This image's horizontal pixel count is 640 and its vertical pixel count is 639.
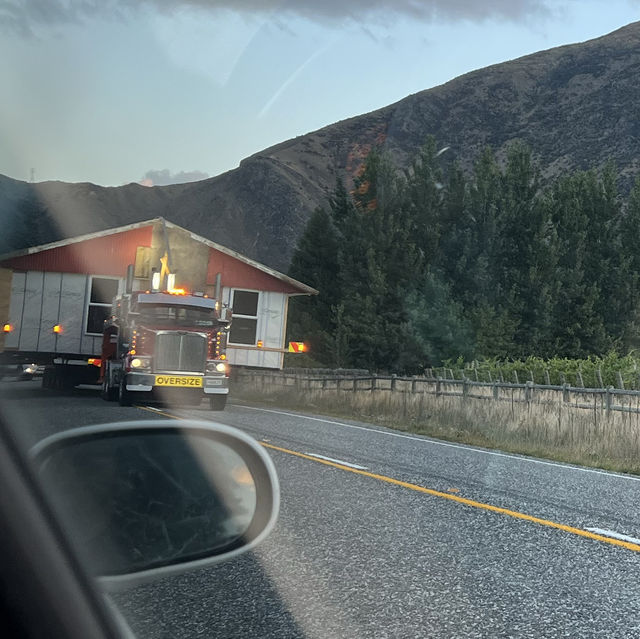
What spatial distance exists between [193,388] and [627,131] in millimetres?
174822

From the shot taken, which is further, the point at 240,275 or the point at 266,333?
the point at 240,275

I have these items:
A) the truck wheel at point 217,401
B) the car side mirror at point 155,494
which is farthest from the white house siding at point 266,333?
the car side mirror at point 155,494

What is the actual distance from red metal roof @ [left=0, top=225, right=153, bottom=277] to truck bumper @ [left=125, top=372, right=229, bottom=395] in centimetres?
1078

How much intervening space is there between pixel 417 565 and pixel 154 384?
1344 centimetres

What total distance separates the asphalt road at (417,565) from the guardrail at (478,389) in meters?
7.85

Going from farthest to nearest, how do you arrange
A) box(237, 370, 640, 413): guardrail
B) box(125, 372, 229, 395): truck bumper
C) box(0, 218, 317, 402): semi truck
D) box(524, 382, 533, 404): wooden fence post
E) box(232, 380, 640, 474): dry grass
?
1. box(524, 382, 533, 404): wooden fence post
2. box(0, 218, 317, 402): semi truck
3. box(125, 372, 229, 395): truck bumper
4. box(237, 370, 640, 413): guardrail
5. box(232, 380, 640, 474): dry grass

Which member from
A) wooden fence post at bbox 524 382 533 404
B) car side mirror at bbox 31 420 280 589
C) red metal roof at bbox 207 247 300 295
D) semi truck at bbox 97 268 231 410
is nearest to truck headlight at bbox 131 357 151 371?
semi truck at bbox 97 268 231 410

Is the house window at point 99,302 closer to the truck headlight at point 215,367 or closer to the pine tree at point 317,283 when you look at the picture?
the truck headlight at point 215,367

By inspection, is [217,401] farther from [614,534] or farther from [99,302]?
[614,534]

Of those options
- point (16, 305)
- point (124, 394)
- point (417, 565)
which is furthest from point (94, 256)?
point (417, 565)

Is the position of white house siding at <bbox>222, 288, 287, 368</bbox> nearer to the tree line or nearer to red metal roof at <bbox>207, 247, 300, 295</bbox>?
red metal roof at <bbox>207, 247, 300, 295</bbox>

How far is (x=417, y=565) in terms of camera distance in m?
5.95

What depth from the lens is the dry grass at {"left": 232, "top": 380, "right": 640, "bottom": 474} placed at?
14562mm

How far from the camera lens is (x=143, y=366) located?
1897cm
